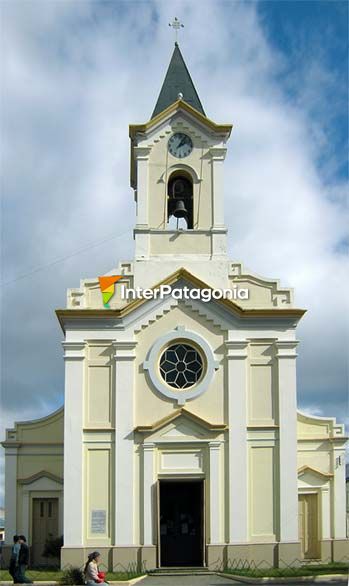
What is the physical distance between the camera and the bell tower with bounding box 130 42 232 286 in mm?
30953

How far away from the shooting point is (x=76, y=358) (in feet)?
95.9

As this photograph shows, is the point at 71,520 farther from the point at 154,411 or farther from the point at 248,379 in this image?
the point at 248,379

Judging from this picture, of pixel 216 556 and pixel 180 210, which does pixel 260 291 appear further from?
pixel 216 556

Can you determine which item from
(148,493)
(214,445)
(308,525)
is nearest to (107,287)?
(214,445)

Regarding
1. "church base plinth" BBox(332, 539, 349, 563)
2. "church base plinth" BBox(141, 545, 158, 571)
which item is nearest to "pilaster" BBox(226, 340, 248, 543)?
"church base plinth" BBox(141, 545, 158, 571)

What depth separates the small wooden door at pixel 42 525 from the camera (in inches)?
1219

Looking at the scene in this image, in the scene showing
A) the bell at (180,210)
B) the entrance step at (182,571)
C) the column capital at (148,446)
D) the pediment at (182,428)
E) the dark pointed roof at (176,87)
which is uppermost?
the dark pointed roof at (176,87)

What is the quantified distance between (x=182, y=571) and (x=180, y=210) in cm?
1176

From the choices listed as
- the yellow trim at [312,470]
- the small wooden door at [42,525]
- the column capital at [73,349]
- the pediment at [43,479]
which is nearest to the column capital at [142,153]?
the column capital at [73,349]

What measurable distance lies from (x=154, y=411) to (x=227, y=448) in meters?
2.58

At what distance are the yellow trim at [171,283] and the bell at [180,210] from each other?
7.92ft

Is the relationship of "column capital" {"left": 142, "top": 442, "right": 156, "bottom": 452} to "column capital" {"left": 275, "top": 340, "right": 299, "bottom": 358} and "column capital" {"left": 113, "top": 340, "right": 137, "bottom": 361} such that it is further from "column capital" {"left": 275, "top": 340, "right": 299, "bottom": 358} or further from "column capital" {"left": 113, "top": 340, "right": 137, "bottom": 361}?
"column capital" {"left": 275, "top": 340, "right": 299, "bottom": 358}

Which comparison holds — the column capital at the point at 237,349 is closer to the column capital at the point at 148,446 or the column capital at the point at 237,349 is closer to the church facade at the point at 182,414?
the church facade at the point at 182,414

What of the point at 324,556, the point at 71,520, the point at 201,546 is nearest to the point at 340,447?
the point at 324,556
